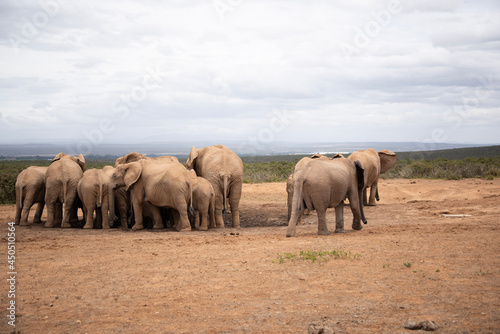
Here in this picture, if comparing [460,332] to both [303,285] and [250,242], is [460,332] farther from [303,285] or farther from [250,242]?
[250,242]

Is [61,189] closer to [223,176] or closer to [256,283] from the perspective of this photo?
[223,176]

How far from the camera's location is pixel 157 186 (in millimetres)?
14047

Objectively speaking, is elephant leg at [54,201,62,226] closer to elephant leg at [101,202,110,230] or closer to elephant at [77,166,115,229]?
elephant at [77,166,115,229]

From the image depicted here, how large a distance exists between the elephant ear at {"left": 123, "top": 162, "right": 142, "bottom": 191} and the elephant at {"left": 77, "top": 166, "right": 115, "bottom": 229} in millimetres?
899

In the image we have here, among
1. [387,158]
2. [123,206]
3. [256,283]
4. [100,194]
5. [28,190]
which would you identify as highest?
[387,158]

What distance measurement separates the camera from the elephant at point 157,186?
45.4ft

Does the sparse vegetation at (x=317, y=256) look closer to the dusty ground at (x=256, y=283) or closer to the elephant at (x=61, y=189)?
the dusty ground at (x=256, y=283)

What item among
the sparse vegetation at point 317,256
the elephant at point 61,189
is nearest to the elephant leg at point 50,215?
the elephant at point 61,189

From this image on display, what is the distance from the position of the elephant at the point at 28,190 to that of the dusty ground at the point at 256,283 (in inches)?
137

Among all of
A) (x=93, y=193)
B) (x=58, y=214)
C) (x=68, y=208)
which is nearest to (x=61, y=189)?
(x=68, y=208)

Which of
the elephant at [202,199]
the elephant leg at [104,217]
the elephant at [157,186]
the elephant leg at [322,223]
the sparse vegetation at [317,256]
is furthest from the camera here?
the elephant leg at [104,217]

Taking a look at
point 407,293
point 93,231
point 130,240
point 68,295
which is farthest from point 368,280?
point 93,231

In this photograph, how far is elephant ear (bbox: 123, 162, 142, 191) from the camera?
47.3 ft

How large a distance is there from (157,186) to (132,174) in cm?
101
